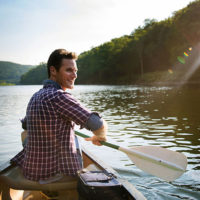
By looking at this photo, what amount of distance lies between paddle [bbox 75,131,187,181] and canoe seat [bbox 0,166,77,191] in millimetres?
658

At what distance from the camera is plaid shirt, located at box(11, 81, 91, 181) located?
2.11 m

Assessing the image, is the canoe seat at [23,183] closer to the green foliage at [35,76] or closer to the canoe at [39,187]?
the canoe at [39,187]

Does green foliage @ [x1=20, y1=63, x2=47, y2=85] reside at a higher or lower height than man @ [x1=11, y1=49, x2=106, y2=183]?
higher

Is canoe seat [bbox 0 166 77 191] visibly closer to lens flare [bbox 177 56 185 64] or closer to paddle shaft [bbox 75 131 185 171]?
paddle shaft [bbox 75 131 185 171]

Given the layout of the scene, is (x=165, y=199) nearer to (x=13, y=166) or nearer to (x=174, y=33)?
(x=13, y=166)

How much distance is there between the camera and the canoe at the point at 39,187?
220 centimetres

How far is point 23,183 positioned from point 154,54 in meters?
56.8

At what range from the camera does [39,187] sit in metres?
2.28

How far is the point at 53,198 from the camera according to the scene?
103 inches

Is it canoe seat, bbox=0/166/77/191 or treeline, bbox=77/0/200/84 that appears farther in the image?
treeline, bbox=77/0/200/84

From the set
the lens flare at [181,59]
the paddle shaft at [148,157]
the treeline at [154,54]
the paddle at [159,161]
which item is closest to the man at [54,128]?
the paddle shaft at [148,157]

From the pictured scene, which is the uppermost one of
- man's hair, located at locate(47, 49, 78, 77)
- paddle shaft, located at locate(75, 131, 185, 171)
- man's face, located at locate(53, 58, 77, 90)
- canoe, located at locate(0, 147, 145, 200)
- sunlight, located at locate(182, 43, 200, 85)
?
sunlight, located at locate(182, 43, 200, 85)

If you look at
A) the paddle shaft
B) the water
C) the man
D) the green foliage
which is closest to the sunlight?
the water

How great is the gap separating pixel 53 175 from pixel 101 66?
268 feet
